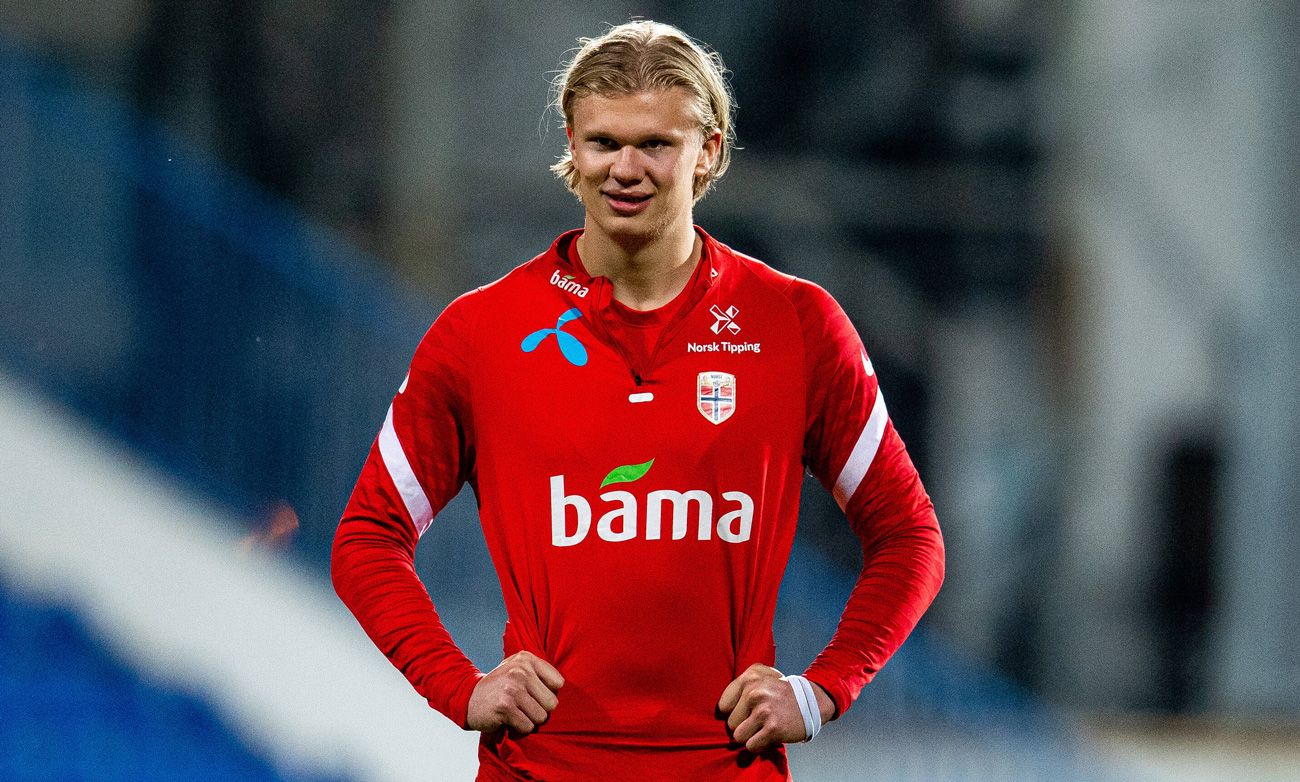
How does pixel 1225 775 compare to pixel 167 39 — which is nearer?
pixel 167 39

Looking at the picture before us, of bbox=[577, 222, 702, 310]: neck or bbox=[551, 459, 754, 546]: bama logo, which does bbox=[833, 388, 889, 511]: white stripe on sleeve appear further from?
bbox=[577, 222, 702, 310]: neck

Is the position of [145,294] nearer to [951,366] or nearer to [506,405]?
[506,405]

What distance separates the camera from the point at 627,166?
1.38 metres

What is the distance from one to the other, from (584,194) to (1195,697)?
203cm

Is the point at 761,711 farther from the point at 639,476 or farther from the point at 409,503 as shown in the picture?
the point at 409,503

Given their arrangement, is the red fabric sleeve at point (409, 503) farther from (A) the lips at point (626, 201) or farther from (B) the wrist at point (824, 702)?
(B) the wrist at point (824, 702)

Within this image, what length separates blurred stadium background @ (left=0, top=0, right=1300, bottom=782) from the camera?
2.53m

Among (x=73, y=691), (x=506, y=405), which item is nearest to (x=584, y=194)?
(x=506, y=405)

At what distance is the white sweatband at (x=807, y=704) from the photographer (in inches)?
54.2

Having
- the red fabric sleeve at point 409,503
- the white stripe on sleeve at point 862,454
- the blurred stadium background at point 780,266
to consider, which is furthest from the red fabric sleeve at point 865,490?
the blurred stadium background at point 780,266

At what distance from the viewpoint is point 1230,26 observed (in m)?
2.85

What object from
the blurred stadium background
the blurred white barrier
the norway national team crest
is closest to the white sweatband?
the norway national team crest

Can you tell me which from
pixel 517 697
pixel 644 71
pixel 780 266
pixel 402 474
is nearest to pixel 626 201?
pixel 644 71

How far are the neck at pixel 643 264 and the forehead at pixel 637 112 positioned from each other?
0.12 meters
